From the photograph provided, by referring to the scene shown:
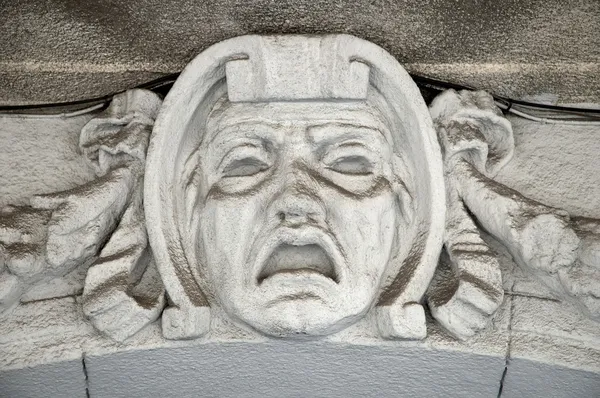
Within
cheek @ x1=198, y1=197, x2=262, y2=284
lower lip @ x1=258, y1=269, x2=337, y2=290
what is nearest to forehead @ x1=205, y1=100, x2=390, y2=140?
cheek @ x1=198, y1=197, x2=262, y2=284

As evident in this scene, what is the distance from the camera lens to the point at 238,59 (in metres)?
1.85

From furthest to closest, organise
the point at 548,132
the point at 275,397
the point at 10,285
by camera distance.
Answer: the point at 548,132, the point at 275,397, the point at 10,285

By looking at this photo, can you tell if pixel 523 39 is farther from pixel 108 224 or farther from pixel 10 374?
pixel 10 374

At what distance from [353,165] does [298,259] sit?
10.4 inches

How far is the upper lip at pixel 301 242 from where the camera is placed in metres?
1.71

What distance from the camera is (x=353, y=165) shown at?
1876 millimetres

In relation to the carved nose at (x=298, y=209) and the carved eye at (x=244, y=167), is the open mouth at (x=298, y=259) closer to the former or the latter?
the carved nose at (x=298, y=209)

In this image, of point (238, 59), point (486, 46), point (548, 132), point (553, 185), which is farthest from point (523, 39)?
point (238, 59)

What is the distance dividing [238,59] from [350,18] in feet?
1.16

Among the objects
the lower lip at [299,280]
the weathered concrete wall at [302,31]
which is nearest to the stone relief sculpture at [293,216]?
the lower lip at [299,280]

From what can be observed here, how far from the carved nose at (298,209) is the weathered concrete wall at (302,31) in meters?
0.51

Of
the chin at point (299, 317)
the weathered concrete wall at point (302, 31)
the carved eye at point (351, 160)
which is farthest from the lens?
the weathered concrete wall at point (302, 31)

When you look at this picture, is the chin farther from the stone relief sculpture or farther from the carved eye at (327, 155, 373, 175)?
the carved eye at (327, 155, 373, 175)

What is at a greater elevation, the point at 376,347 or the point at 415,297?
the point at 415,297
